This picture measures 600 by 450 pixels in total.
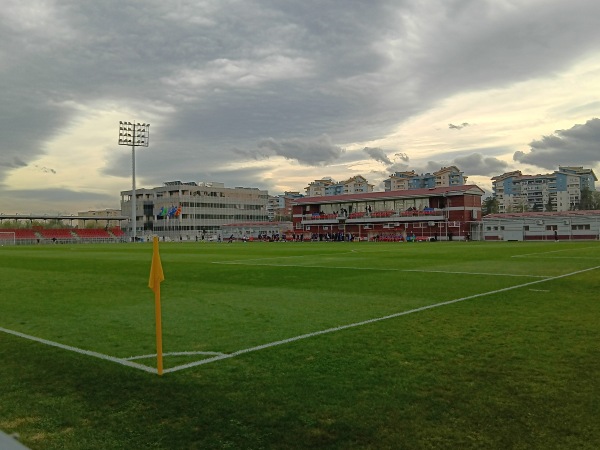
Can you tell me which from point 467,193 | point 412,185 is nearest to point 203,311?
point 467,193

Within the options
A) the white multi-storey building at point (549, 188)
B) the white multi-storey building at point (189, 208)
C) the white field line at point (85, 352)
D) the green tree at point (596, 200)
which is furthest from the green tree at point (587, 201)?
the white field line at point (85, 352)

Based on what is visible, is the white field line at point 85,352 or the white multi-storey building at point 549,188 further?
the white multi-storey building at point 549,188

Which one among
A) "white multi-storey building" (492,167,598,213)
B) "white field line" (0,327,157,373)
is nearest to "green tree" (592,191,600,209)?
"white multi-storey building" (492,167,598,213)

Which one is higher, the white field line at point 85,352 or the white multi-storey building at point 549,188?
the white multi-storey building at point 549,188

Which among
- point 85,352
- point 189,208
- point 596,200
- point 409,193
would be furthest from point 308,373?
point 596,200

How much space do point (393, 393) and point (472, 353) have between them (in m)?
2.32

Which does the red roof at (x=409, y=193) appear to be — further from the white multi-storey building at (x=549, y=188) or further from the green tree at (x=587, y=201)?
the white multi-storey building at (x=549, y=188)

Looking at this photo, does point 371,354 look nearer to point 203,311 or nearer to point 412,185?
point 203,311

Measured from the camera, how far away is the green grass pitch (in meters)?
4.62

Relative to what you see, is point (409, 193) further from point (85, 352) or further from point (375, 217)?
point (85, 352)

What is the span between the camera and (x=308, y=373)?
6.43 meters

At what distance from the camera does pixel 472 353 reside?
7.39 meters

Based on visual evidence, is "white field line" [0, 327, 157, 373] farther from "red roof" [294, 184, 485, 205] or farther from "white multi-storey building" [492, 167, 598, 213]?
"white multi-storey building" [492, 167, 598, 213]

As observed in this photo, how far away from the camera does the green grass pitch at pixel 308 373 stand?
15.1ft
